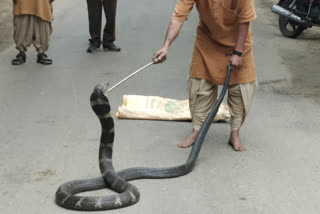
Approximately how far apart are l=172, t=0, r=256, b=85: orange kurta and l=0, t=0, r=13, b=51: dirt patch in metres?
5.45

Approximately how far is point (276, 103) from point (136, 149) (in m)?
2.28

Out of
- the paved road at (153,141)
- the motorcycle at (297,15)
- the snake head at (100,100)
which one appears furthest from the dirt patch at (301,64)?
the snake head at (100,100)

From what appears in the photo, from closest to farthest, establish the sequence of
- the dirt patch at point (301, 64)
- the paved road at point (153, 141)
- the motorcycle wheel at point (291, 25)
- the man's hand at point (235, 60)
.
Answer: the paved road at point (153, 141)
the man's hand at point (235, 60)
the dirt patch at point (301, 64)
the motorcycle wheel at point (291, 25)

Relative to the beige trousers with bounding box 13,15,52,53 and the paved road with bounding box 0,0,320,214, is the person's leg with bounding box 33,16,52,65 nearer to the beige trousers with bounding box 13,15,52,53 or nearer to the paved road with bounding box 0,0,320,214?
the beige trousers with bounding box 13,15,52,53

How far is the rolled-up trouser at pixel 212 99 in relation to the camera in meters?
5.66

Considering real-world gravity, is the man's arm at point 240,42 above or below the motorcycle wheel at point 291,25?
above

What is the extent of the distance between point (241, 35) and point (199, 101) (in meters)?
0.78

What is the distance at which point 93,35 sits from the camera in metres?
10.0

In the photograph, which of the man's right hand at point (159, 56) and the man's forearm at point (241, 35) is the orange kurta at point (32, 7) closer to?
the man's forearm at point (241, 35)

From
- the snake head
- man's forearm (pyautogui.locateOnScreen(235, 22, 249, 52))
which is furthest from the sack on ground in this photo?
the snake head

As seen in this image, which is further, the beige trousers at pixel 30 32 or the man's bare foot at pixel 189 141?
the beige trousers at pixel 30 32

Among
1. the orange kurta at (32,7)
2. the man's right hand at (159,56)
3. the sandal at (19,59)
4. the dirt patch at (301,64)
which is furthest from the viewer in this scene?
the sandal at (19,59)

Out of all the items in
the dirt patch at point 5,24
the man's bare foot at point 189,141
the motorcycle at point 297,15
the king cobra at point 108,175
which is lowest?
the dirt patch at point 5,24

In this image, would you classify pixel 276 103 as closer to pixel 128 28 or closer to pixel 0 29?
pixel 128 28
